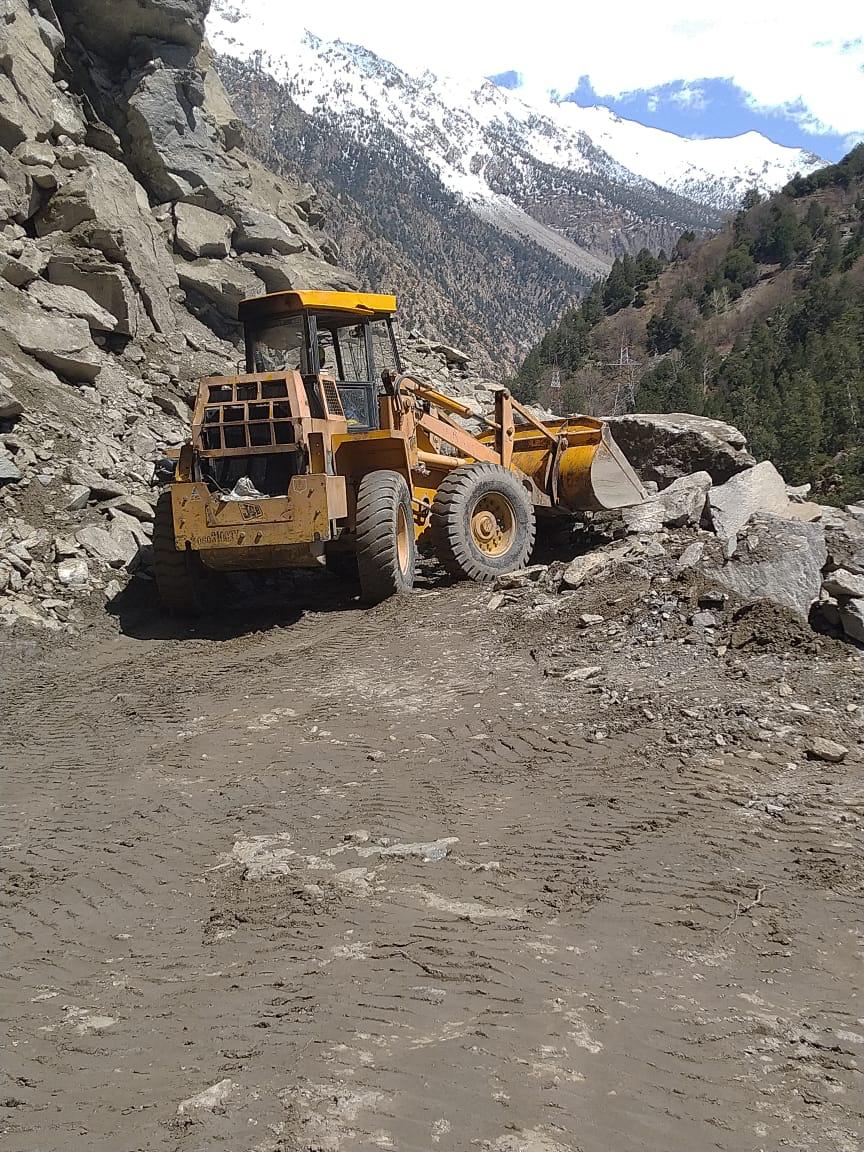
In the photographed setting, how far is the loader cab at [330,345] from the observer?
9.18 meters

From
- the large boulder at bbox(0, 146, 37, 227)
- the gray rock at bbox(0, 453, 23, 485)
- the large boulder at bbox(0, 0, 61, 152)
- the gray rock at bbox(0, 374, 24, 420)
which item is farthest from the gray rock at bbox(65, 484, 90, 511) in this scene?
the large boulder at bbox(0, 0, 61, 152)

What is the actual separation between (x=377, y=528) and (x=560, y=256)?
196 m

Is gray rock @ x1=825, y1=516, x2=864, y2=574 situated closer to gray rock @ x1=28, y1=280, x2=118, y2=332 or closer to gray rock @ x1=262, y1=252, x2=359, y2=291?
gray rock @ x1=28, y1=280, x2=118, y2=332

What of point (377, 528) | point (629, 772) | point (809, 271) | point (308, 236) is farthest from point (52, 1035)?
point (809, 271)

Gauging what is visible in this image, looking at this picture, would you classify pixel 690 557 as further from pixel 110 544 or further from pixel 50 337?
pixel 50 337

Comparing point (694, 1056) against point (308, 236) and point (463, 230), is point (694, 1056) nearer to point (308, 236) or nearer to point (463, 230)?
point (308, 236)

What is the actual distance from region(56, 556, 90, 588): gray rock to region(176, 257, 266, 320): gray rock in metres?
8.69

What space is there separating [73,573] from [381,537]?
327 cm

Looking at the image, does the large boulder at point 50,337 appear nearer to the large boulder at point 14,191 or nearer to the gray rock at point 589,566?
the large boulder at point 14,191

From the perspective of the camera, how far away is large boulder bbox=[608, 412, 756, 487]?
11.9 metres

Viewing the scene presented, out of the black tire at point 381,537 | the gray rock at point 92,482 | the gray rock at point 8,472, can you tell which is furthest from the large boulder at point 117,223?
the black tire at point 381,537

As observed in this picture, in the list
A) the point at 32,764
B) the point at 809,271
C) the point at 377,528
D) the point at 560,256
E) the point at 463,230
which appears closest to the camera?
the point at 32,764

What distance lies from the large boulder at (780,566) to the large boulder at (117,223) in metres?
10.8

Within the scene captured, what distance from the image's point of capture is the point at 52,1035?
2.81 meters
